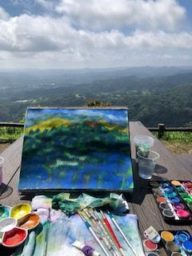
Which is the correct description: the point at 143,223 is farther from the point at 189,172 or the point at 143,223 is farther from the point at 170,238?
the point at 189,172

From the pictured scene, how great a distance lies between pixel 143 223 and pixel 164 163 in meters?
1.20

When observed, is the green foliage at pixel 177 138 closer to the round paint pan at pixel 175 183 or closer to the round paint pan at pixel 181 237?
the round paint pan at pixel 175 183

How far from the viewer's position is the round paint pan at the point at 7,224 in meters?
1.61

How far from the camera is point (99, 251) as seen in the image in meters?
1.48

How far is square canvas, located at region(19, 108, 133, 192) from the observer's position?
2199 millimetres

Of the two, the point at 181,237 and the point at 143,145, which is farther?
the point at 143,145

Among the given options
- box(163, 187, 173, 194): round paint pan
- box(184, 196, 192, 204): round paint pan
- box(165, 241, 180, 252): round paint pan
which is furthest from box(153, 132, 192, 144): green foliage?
box(165, 241, 180, 252): round paint pan

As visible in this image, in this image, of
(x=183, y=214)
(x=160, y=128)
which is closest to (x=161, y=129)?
(x=160, y=128)

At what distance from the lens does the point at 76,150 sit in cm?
236

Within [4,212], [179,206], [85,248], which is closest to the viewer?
[85,248]

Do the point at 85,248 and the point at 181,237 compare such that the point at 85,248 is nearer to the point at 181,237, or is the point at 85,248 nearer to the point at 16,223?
the point at 16,223

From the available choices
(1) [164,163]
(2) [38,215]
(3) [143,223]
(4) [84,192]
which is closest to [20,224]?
(2) [38,215]

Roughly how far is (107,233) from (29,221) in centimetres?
53

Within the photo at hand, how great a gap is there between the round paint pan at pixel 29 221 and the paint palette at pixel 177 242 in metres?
0.83
